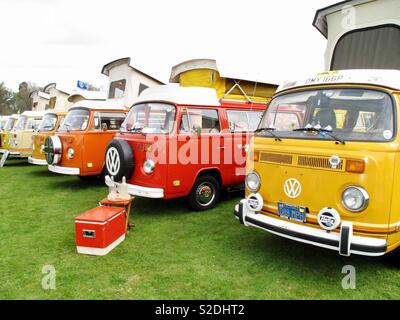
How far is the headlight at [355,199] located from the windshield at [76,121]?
673 cm

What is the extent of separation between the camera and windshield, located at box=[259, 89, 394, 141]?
11.3 ft

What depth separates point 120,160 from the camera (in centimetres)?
588

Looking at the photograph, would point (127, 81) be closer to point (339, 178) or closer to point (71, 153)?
point (71, 153)

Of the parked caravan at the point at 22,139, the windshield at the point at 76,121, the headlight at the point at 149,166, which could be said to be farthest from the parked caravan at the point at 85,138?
the parked caravan at the point at 22,139

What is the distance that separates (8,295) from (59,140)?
5.38m

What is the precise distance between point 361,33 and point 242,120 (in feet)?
9.72

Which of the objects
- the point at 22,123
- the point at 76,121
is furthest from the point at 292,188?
the point at 22,123

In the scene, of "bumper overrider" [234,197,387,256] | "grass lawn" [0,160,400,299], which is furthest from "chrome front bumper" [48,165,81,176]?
"bumper overrider" [234,197,387,256]

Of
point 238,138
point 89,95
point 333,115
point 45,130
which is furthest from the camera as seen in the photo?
point 89,95

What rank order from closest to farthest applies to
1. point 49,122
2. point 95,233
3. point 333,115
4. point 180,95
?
point 333,115 → point 95,233 → point 180,95 → point 49,122

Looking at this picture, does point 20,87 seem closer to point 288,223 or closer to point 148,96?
point 148,96

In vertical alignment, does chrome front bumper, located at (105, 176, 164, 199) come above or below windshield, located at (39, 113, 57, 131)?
below

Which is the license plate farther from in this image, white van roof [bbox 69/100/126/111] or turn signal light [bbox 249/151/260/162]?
white van roof [bbox 69/100/126/111]

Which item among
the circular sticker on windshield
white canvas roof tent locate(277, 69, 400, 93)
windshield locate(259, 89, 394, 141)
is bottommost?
the circular sticker on windshield
